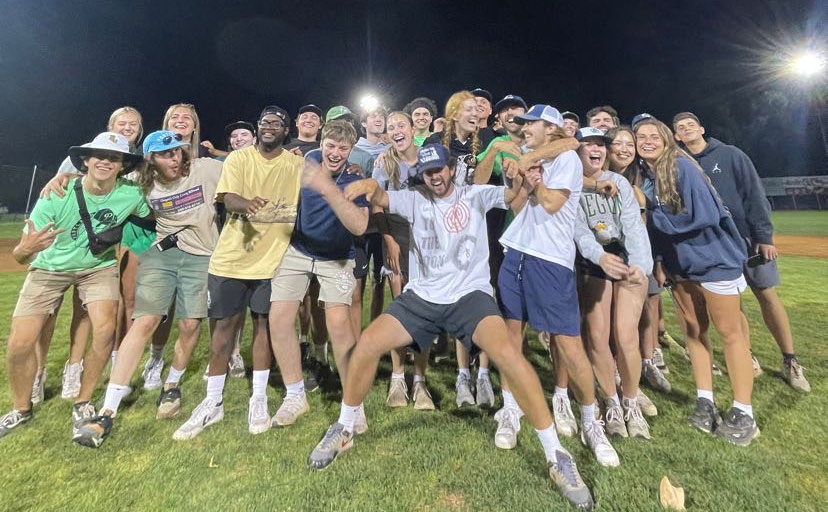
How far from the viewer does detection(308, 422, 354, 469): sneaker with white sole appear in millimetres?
2779

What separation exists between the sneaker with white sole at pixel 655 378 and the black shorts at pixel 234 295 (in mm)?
3740

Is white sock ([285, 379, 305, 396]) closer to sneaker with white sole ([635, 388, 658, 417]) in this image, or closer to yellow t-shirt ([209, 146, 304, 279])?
yellow t-shirt ([209, 146, 304, 279])

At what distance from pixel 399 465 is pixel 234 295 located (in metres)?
1.97

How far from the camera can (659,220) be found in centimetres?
344

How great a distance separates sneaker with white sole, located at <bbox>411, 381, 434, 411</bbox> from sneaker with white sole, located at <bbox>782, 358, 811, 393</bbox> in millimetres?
3453

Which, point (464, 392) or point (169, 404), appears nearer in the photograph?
point (169, 404)

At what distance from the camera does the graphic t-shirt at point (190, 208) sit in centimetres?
371

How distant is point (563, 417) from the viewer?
3.28 meters

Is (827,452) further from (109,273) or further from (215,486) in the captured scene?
(109,273)

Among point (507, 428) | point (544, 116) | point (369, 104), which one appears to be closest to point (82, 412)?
point (507, 428)

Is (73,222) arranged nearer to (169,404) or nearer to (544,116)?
(169,404)

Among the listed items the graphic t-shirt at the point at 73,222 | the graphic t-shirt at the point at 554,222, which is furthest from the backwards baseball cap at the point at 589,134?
the graphic t-shirt at the point at 73,222

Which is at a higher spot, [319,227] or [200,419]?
[319,227]

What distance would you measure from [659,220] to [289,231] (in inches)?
124
